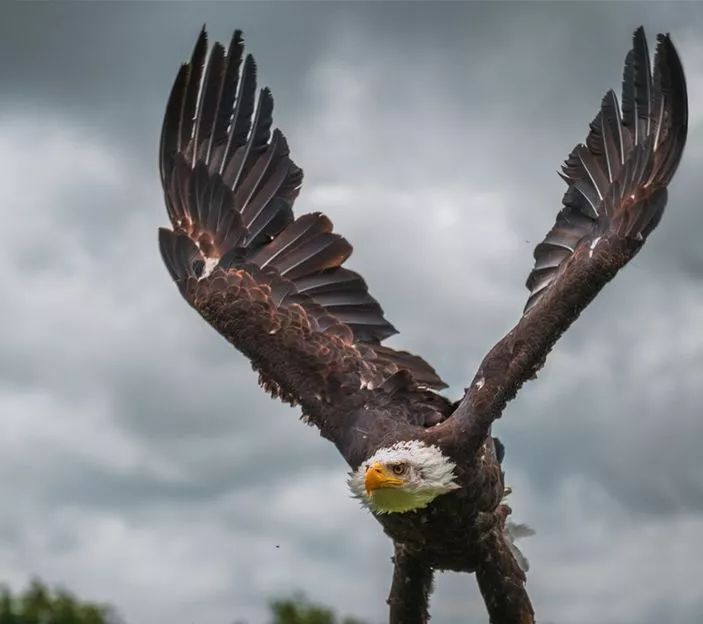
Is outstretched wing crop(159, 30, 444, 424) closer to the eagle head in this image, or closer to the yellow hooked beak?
the eagle head

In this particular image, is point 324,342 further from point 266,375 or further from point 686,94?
point 686,94

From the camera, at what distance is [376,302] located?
43.3 feet

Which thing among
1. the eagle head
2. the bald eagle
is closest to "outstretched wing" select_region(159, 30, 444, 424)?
the bald eagle

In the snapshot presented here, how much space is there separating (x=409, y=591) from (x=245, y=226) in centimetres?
321

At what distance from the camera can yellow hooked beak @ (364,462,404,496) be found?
35.3 feet

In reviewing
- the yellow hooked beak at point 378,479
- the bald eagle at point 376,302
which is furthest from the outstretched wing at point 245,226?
the yellow hooked beak at point 378,479

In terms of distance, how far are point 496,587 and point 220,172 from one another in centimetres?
405

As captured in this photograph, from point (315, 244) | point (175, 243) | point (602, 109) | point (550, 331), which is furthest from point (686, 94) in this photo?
point (175, 243)

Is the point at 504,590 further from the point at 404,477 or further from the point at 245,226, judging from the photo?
the point at 245,226

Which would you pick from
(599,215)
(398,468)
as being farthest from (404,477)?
(599,215)

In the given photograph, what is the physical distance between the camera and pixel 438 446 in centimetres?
1109

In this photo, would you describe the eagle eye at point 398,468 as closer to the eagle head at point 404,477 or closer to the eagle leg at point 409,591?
the eagle head at point 404,477

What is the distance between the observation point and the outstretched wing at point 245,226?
12.7 m

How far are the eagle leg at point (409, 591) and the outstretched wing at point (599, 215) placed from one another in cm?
148
